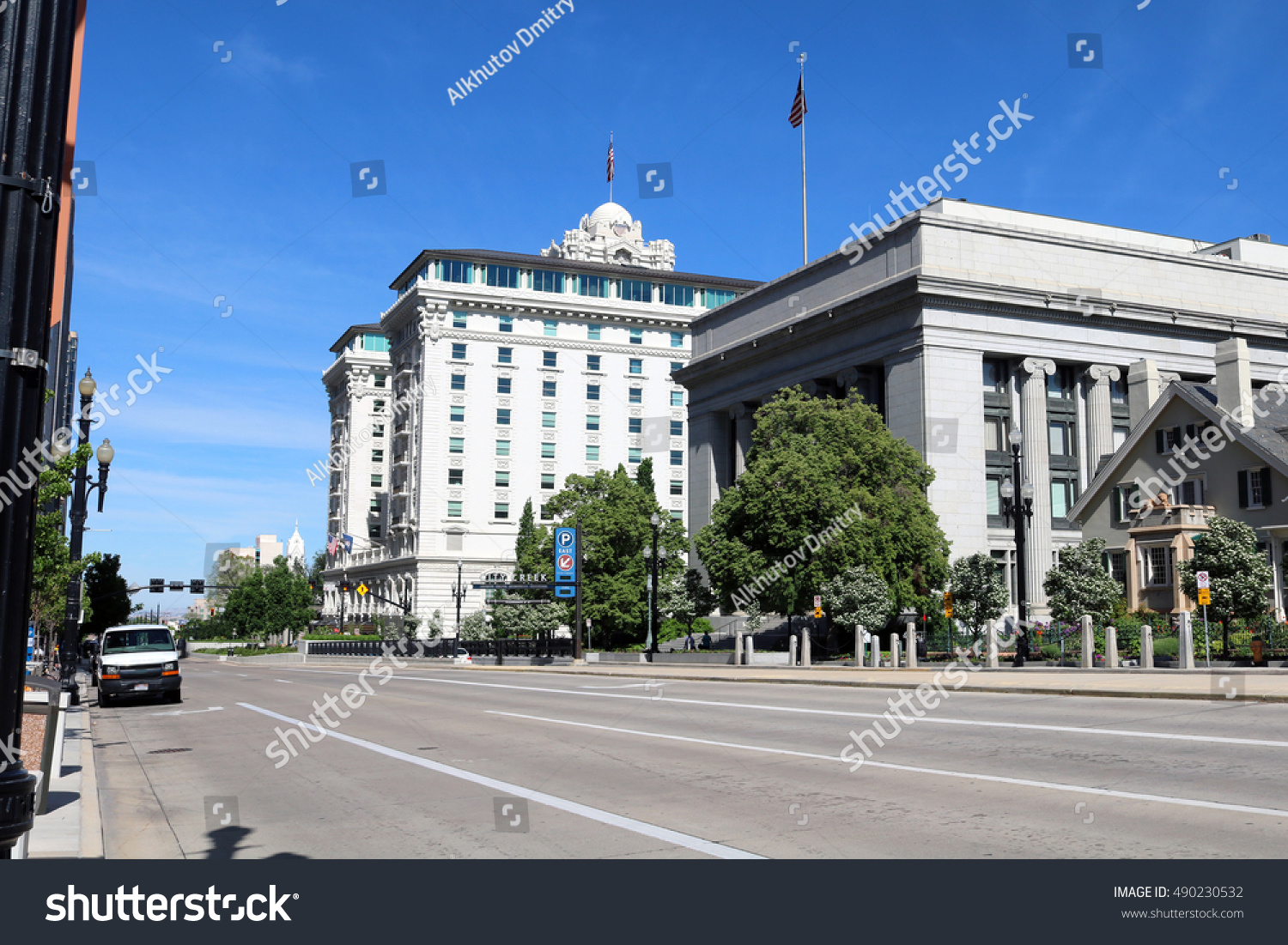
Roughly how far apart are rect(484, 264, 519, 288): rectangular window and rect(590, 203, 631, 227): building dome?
17.1 metres

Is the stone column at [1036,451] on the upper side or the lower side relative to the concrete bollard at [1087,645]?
upper

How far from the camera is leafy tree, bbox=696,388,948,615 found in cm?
4538

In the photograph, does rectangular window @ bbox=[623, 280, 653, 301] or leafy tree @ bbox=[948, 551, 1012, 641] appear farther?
rectangular window @ bbox=[623, 280, 653, 301]

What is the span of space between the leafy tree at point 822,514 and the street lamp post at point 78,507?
84.8 feet

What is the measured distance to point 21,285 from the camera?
11.4 feet

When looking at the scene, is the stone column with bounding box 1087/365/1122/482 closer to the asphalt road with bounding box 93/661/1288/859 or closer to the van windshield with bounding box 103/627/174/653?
the asphalt road with bounding box 93/661/1288/859

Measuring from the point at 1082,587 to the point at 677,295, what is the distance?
71.7m

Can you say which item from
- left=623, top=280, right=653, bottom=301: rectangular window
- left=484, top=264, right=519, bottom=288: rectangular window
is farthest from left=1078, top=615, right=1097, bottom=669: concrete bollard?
left=623, top=280, right=653, bottom=301: rectangular window

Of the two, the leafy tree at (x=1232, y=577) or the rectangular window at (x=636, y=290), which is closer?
the leafy tree at (x=1232, y=577)

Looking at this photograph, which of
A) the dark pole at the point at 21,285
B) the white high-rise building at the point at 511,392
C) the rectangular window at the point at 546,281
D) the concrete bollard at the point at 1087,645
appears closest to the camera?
the dark pole at the point at 21,285

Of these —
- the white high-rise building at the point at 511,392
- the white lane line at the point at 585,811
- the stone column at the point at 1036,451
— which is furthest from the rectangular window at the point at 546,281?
the white lane line at the point at 585,811

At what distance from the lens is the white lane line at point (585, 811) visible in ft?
24.1

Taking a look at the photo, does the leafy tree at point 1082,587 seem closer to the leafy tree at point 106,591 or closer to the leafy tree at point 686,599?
the leafy tree at point 686,599
